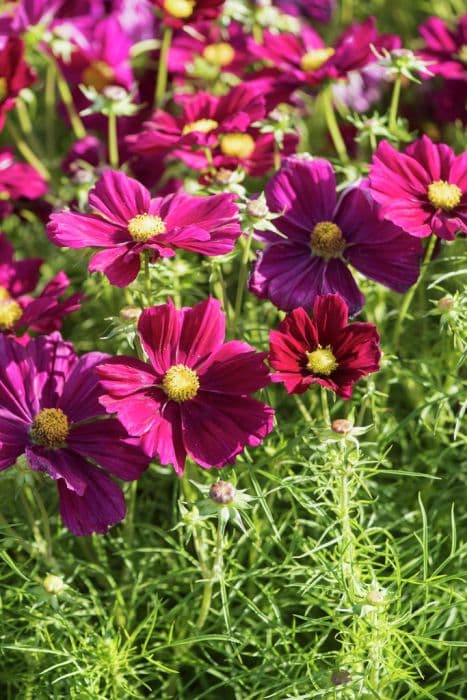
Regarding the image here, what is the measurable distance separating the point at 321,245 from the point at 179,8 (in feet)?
1.50

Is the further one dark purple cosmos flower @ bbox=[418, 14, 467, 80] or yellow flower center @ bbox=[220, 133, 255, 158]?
dark purple cosmos flower @ bbox=[418, 14, 467, 80]

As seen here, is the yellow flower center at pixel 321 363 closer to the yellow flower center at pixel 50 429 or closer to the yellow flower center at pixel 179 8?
the yellow flower center at pixel 50 429

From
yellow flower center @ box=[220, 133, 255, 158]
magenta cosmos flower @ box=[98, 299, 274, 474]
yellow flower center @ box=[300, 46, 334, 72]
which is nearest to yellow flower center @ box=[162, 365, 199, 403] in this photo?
magenta cosmos flower @ box=[98, 299, 274, 474]

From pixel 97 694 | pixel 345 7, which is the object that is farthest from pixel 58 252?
pixel 345 7

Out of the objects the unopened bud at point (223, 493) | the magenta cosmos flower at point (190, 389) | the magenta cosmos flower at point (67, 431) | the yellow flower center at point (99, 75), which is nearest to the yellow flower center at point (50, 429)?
the magenta cosmos flower at point (67, 431)

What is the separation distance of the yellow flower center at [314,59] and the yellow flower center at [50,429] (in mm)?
685

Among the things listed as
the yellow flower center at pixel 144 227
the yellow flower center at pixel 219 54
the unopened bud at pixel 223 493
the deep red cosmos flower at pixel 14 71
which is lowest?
the unopened bud at pixel 223 493

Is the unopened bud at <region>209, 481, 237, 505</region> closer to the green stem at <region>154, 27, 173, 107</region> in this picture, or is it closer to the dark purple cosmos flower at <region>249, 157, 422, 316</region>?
the dark purple cosmos flower at <region>249, 157, 422, 316</region>

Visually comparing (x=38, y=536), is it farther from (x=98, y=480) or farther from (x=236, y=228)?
(x=236, y=228)

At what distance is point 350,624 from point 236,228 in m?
0.46

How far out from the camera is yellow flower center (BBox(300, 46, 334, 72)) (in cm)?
139

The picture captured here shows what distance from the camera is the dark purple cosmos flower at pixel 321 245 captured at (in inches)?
39.7

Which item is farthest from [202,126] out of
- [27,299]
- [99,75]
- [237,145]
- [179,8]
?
[99,75]

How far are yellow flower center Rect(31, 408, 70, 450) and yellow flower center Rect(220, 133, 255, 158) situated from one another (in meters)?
0.43
